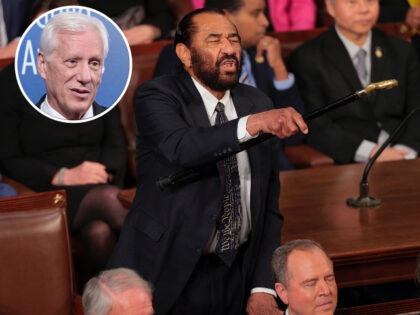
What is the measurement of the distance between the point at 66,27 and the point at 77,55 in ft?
0.36

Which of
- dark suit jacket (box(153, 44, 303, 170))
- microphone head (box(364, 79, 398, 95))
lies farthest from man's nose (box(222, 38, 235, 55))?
dark suit jacket (box(153, 44, 303, 170))

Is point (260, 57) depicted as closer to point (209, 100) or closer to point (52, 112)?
point (52, 112)

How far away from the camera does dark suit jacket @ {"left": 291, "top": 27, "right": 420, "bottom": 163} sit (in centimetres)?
372

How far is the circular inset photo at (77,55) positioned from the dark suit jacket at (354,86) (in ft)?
4.54

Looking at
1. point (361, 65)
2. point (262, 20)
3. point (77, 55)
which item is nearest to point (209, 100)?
point (77, 55)

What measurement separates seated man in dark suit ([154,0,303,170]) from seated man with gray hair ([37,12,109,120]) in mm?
1078

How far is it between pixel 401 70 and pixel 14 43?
75.8 inches

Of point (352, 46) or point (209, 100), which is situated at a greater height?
point (209, 100)

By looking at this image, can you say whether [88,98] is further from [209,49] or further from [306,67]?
[306,67]

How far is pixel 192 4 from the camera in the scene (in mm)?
4020

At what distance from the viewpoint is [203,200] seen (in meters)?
2.14

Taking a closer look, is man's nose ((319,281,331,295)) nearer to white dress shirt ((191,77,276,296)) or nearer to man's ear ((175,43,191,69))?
white dress shirt ((191,77,276,296))

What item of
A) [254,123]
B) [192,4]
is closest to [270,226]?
[254,123]

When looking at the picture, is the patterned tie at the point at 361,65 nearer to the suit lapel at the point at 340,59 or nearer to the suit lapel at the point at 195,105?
the suit lapel at the point at 340,59
